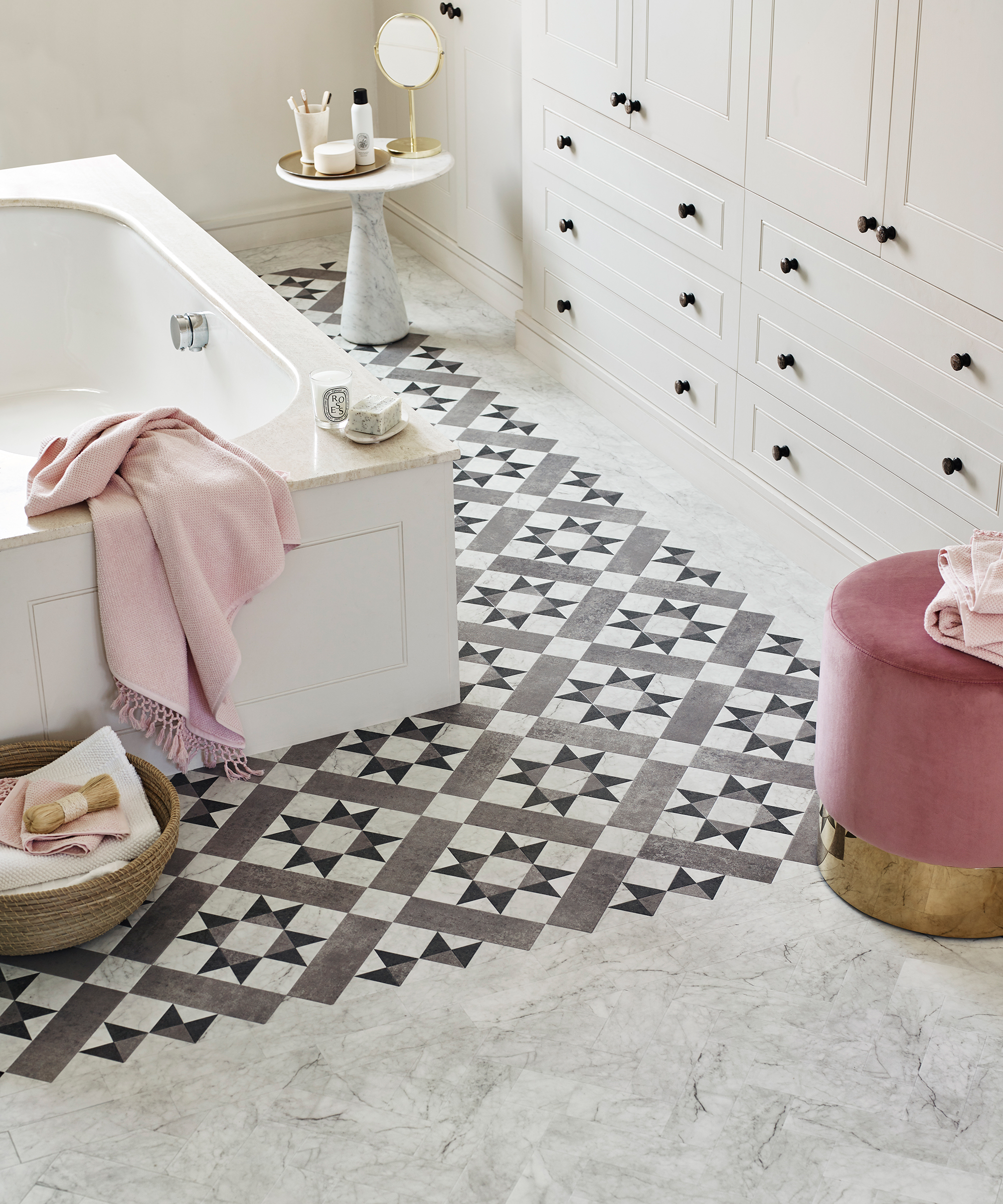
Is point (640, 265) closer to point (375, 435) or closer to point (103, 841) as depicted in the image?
point (375, 435)

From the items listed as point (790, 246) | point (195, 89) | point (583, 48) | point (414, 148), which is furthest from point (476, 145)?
point (790, 246)

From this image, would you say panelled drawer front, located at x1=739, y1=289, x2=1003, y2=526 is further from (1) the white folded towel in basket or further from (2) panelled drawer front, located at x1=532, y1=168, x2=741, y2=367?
(1) the white folded towel in basket

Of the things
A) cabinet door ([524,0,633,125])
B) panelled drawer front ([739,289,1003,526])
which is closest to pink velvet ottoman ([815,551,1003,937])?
panelled drawer front ([739,289,1003,526])

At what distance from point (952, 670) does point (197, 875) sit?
1323 millimetres

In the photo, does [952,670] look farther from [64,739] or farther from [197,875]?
[64,739]

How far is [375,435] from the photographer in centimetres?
276

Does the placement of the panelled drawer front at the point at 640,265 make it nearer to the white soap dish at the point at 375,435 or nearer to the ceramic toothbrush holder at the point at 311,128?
the ceramic toothbrush holder at the point at 311,128

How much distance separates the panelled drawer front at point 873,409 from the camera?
9.16 feet

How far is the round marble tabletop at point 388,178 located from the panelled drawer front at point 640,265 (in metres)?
0.33

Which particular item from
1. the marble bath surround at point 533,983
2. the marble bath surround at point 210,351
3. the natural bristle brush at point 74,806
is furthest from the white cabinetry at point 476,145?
the natural bristle brush at point 74,806

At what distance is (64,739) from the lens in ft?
8.77

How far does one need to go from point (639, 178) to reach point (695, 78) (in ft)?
1.16

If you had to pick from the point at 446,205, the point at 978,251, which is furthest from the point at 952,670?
the point at 446,205

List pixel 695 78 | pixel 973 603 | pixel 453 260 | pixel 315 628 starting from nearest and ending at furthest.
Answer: pixel 973 603 < pixel 315 628 < pixel 695 78 < pixel 453 260
